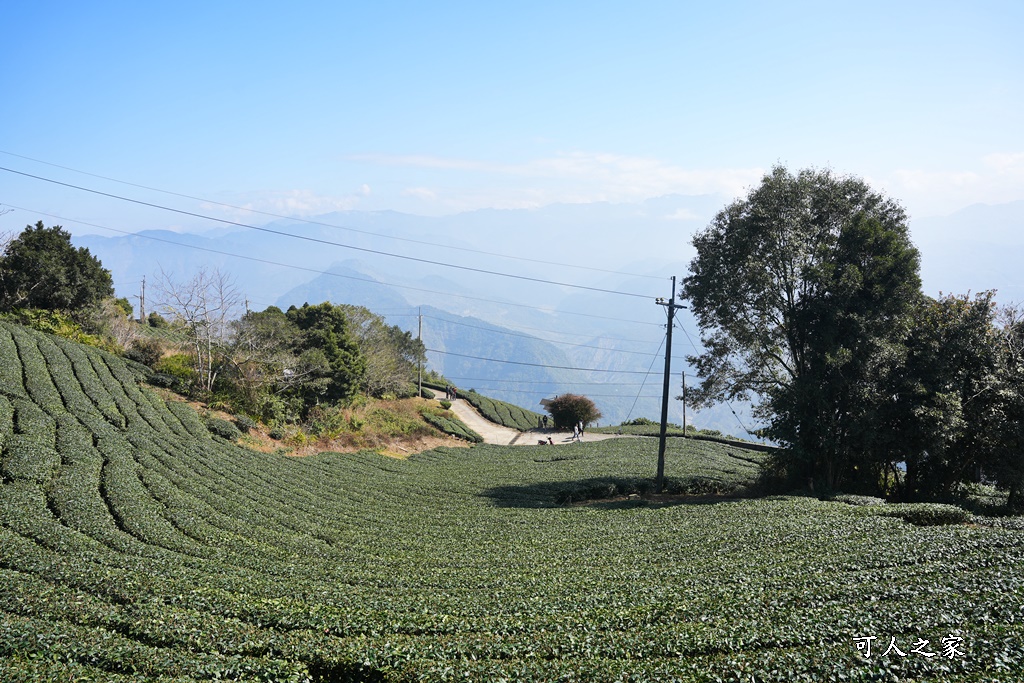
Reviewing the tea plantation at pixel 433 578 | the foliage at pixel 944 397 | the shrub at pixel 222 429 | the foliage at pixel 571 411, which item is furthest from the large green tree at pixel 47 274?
the foliage at pixel 944 397

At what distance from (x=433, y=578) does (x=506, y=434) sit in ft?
149

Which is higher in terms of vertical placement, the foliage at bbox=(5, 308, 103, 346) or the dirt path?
the foliage at bbox=(5, 308, 103, 346)

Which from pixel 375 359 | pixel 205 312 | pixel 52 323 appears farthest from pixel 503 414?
pixel 52 323

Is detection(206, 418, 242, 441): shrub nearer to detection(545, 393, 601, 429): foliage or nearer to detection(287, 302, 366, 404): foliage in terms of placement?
detection(287, 302, 366, 404): foliage

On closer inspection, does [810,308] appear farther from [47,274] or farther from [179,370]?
[47,274]

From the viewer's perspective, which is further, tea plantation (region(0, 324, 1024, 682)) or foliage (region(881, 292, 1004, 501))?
foliage (region(881, 292, 1004, 501))

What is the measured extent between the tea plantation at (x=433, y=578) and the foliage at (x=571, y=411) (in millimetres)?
34385

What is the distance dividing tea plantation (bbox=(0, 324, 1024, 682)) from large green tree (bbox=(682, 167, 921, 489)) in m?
4.95

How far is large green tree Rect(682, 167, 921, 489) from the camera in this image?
2772cm

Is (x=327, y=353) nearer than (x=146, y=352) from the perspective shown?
No

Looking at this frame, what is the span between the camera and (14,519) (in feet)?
59.4

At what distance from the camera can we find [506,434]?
208 feet

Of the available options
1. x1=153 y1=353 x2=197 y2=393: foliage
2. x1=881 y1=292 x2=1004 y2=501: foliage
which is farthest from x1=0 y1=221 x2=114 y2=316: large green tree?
x1=881 y1=292 x2=1004 y2=501: foliage

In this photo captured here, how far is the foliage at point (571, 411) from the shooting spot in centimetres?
6562
